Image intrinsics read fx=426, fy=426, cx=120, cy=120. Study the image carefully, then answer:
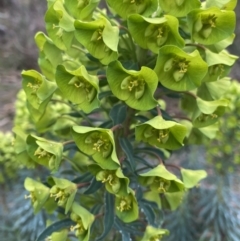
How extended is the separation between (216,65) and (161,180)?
39cm

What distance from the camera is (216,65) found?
4.29 feet

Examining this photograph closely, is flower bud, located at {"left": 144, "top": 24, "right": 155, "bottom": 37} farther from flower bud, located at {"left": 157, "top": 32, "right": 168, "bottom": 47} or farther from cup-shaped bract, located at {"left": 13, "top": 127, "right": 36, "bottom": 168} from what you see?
cup-shaped bract, located at {"left": 13, "top": 127, "right": 36, "bottom": 168}

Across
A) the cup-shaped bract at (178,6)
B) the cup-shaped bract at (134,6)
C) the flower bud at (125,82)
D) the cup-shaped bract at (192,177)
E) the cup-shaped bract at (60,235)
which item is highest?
the cup-shaped bract at (134,6)

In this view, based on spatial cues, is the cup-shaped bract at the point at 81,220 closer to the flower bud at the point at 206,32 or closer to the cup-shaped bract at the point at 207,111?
the cup-shaped bract at the point at 207,111

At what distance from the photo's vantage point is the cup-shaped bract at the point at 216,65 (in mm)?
1286

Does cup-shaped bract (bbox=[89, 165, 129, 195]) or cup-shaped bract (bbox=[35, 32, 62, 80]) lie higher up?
cup-shaped bract (bbox=[35, 32, 62, 80])

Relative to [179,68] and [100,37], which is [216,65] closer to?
[179,68]

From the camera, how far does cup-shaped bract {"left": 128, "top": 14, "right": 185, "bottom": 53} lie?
1.14 meters

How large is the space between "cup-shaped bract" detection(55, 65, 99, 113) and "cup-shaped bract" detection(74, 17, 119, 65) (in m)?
0.08

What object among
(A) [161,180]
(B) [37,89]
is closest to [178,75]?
(A) [161,180]

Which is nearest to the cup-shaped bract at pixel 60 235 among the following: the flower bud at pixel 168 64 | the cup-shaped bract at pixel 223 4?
the flower bud at pixel 168 64

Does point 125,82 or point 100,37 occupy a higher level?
point 100,37

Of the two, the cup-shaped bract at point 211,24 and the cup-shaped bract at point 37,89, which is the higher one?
the cup-shaped bract at point 211,24

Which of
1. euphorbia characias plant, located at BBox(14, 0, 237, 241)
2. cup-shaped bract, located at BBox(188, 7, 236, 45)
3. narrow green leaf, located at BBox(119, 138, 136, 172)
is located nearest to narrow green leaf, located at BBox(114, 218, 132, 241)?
euphorbia characias plant, located at BBox(14, 0, 237, 241)
